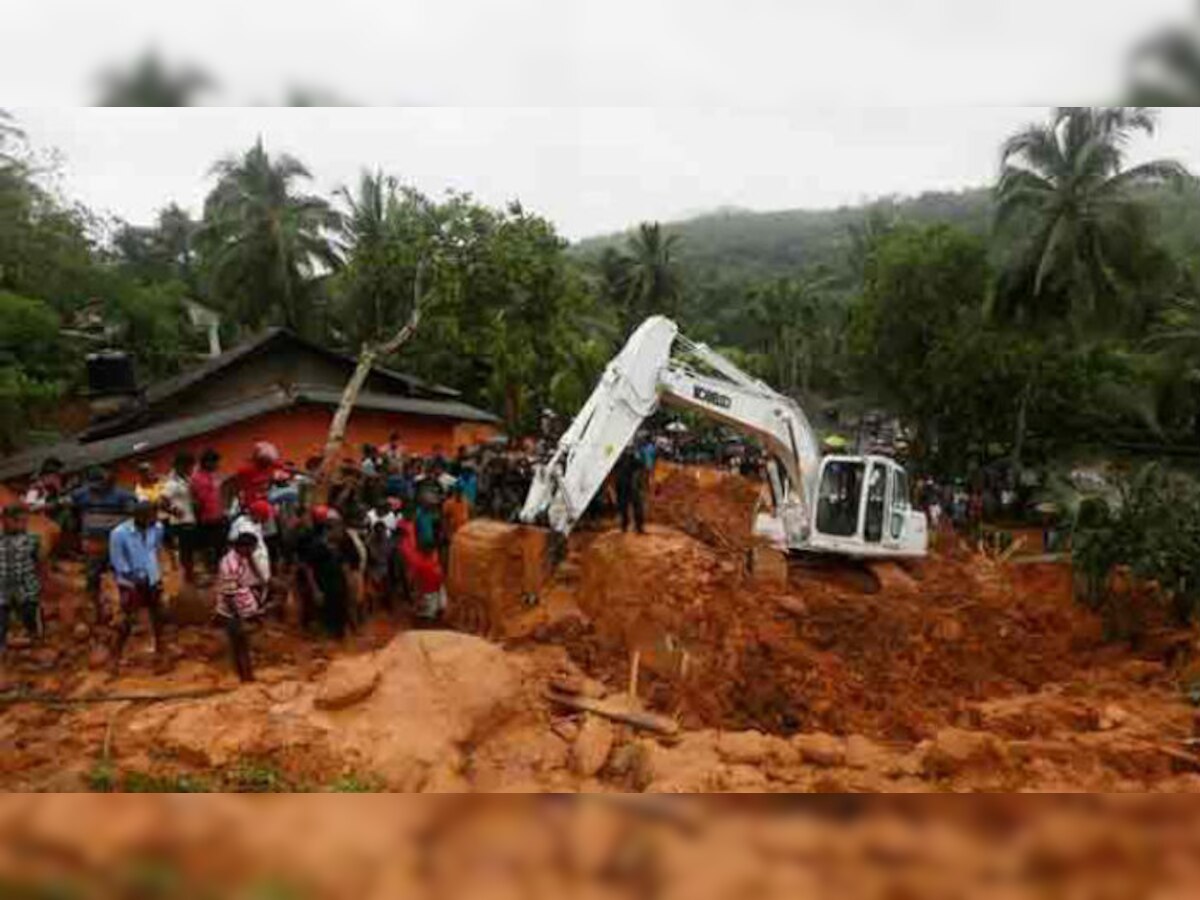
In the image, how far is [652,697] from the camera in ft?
25.2

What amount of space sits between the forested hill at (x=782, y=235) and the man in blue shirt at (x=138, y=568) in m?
56.1

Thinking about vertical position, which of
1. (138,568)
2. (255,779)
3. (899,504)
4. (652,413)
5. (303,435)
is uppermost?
(652,413)

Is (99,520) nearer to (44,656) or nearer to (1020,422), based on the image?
(44,656)

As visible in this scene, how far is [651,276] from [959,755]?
37828 mm

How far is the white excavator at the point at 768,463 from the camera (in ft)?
31.2

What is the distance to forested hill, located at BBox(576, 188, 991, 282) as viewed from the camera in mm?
79662

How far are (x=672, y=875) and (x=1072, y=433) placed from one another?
1112 inches

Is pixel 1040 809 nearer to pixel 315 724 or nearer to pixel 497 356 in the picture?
pixel 315 724

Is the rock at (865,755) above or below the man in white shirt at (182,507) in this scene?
below

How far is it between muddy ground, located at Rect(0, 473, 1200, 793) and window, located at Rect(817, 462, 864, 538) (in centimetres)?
74

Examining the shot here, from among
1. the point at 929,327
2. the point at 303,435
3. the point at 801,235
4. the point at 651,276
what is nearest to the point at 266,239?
the point at 303,435

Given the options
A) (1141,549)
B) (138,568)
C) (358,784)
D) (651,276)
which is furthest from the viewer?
(651,276)

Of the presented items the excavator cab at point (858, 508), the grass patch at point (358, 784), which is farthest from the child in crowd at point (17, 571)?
the excavator cab at point (858, 508)

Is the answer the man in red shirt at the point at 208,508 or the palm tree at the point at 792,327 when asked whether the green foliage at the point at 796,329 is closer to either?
the palm tree at the point at 792,327
